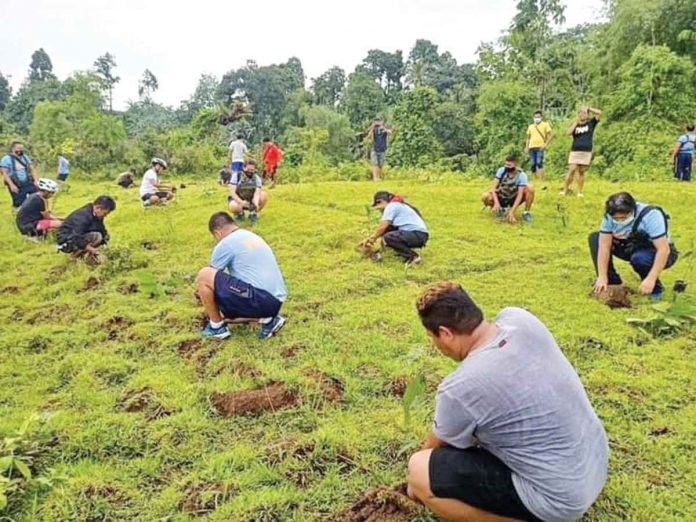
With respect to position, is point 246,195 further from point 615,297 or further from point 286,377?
point 615,297

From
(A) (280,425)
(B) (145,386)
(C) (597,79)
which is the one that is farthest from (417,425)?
(C) (597,79)

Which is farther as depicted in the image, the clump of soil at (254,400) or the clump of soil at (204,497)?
the clump of soil at (254,400)

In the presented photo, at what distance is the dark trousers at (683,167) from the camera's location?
13.2m

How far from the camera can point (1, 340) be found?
508 centimetres

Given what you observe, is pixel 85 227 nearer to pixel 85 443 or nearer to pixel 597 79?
pixel 85 443

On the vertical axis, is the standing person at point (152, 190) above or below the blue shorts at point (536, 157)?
below

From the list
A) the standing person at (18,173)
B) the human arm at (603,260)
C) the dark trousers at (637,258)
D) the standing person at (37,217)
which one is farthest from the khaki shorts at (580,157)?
the standing person at (18,173)

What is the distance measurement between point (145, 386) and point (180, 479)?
1163mm

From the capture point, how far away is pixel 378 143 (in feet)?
44.2

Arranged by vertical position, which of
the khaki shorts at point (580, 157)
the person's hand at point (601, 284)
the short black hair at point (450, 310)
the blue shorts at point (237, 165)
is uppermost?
the khaki shorts at point (580, 157)

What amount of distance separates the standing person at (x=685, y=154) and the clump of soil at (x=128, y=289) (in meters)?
12.0

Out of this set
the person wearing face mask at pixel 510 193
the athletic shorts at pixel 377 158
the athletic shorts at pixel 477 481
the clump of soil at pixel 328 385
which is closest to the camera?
the athletic shorts at pixel 477 481

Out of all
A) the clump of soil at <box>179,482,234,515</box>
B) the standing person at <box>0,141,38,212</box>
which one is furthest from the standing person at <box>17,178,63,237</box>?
the clump of soil at <box>179,482,234,515</box>

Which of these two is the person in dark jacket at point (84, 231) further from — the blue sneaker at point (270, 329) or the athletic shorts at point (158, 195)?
the athletic shorts at point (158, 195)
